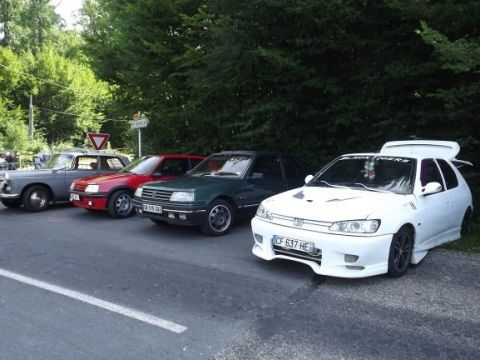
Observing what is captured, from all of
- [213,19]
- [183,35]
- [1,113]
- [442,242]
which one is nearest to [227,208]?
[442,242]

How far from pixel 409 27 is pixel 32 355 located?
918 cm

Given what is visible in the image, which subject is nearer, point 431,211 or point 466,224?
point 431,211

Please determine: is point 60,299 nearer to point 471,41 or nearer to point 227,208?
point 227,208

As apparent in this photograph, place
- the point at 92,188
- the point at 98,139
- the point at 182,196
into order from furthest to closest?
1. the point at 98,139
2. the point at 92,188
3. the point at 182,196

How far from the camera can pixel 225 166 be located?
8.43 m

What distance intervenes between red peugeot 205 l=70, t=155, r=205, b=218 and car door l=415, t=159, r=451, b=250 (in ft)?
19.0

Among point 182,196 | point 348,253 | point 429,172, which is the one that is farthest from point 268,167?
point 348,253

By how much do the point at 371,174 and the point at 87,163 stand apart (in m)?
7.95

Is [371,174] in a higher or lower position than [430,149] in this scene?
lower

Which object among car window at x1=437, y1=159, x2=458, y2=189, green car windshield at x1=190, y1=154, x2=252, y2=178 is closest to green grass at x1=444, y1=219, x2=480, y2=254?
car window at x1=437, y1=159, x2=458, y2=189

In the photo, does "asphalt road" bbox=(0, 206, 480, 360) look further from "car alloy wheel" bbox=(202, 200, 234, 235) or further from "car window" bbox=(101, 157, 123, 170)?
"car window" bbox=(101, 157, 123, 170)

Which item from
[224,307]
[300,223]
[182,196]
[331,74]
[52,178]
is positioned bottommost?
[224,307]

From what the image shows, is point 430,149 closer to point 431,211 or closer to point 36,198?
point 431,211

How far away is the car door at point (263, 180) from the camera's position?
8094mm
